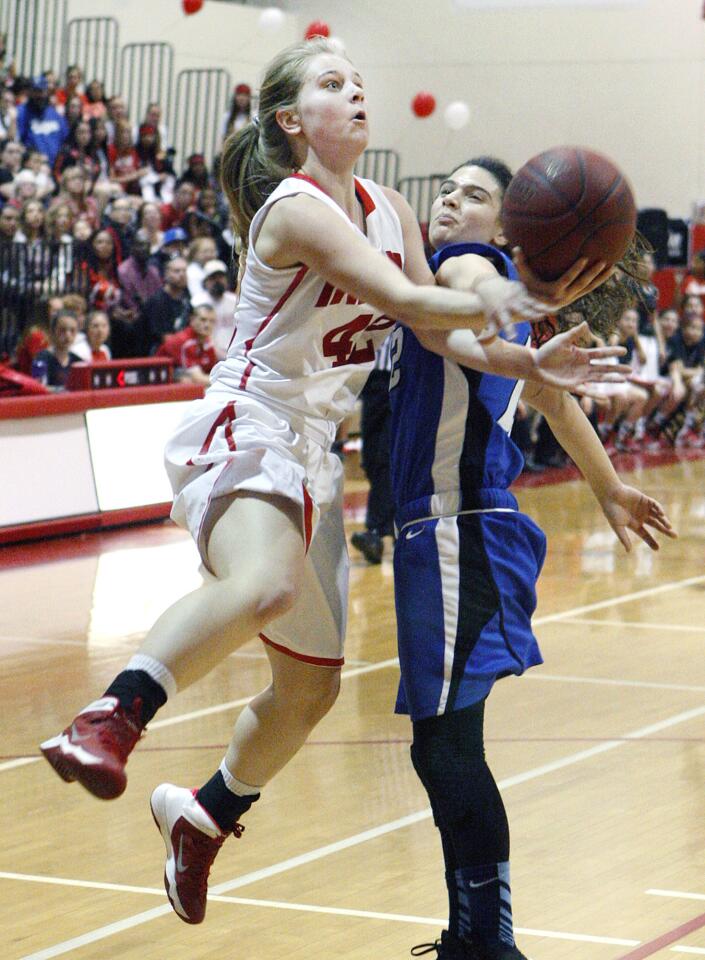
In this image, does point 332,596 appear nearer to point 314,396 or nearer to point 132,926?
point 314,396

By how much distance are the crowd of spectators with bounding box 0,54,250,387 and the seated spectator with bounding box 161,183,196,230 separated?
1cm

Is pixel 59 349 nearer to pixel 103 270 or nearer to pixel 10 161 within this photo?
pixel 103 270

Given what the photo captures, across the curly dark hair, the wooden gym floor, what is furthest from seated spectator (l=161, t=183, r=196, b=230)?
the curly dark hair

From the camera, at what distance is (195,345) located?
10875 mm

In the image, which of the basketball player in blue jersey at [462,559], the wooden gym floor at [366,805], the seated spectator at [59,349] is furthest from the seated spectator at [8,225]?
the basketball player in blue jersey at [462,559]

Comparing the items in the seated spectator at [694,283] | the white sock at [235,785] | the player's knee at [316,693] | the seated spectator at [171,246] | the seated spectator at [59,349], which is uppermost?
the player's knee at [316,693]

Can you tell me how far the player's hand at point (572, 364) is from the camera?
270 cm

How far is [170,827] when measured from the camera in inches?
131

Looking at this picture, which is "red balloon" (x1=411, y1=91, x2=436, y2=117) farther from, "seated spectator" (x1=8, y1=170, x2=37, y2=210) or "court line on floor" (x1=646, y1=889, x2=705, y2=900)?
"court line on floor" (x1=646, y1=889, x2=705, y2=900)

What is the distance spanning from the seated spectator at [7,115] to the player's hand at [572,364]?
11.3 metres

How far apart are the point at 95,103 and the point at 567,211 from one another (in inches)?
488

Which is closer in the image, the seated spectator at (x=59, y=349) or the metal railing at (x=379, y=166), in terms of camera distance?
the seated spectator at (x=59, y=349)

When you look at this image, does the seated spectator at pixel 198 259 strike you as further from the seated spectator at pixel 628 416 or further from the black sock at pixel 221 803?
the black sock at pixel 221 803

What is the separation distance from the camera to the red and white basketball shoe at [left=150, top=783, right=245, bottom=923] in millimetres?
3244
